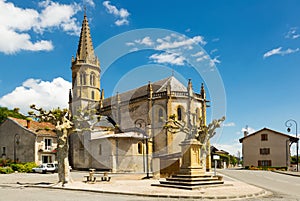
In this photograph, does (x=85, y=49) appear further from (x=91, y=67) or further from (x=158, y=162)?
(x=158, y=162)

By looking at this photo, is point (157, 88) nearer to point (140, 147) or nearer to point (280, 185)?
point (140, 147)

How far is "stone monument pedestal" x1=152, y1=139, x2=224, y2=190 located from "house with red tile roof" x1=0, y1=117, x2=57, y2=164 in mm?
27807

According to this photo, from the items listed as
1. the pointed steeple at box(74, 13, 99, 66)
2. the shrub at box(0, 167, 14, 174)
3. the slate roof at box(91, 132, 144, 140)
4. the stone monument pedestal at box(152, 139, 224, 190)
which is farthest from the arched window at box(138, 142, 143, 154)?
the pointed steeple at box(74, 13, 99, 66)

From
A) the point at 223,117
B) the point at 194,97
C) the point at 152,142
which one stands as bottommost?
the point at 152,142

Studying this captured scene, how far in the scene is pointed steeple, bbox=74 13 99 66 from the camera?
58281 millimetres

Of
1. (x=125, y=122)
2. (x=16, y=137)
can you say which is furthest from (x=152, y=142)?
(x=16, y=137)

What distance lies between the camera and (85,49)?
192ft

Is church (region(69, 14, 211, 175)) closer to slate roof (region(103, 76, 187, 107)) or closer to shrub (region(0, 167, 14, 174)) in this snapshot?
slate roof (region(103, 76, 187, 107))

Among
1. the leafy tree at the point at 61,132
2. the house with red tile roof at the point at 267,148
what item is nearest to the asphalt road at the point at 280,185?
the leafy tree at the point at 61,132

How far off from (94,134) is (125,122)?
5.42m

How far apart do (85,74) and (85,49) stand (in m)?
4.66

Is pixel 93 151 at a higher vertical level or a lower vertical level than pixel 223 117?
lower

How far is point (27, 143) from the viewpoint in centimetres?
4350

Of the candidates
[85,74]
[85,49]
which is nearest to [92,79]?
[85,74]
